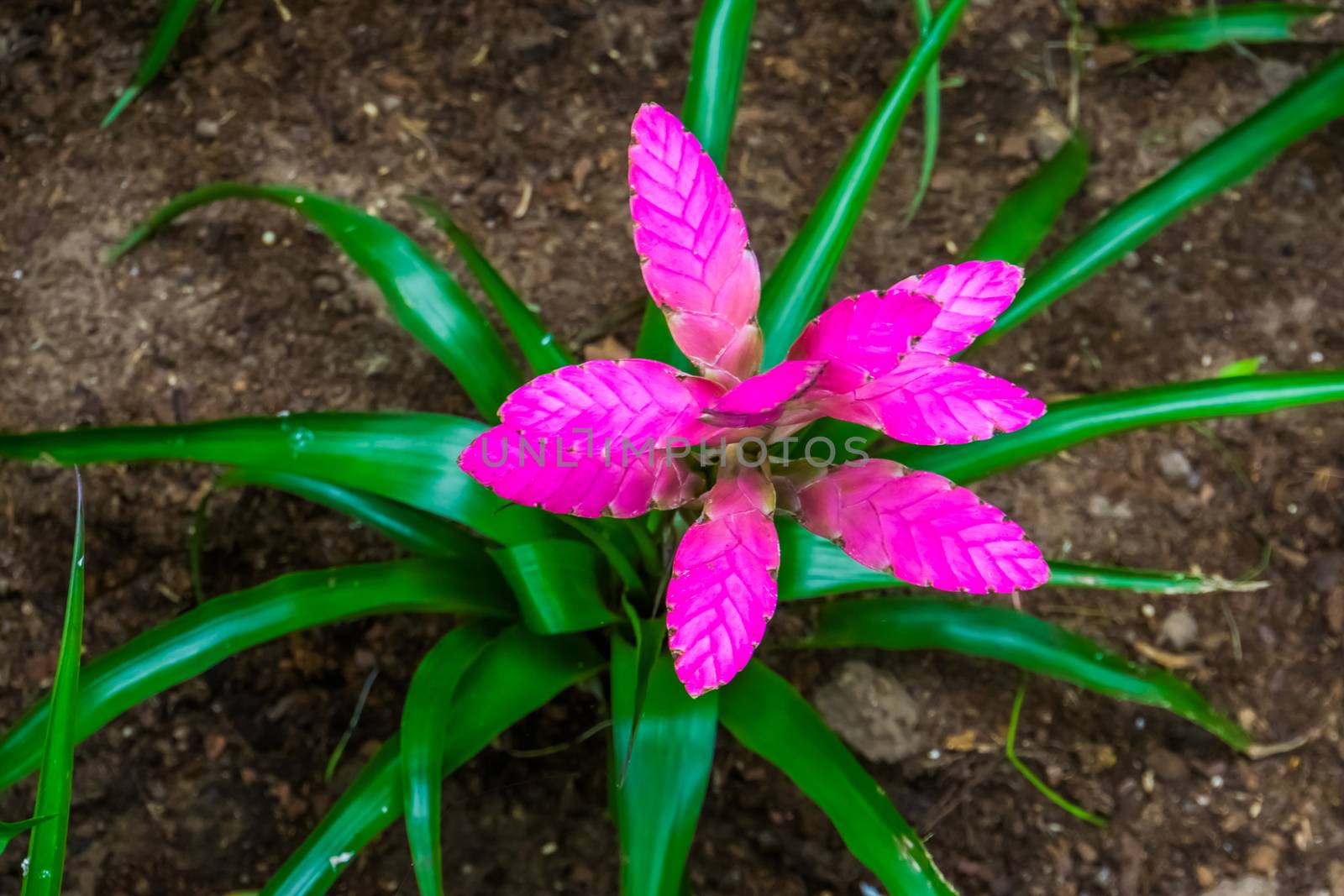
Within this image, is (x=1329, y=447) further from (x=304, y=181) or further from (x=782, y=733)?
(x=304, y=181)

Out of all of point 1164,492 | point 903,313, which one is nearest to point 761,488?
point 903,313

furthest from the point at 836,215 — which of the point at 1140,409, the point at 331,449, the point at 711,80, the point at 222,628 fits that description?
the point at 222,628

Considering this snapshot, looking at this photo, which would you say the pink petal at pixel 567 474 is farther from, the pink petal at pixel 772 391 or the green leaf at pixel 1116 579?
the green leaf at pixel 1116 579

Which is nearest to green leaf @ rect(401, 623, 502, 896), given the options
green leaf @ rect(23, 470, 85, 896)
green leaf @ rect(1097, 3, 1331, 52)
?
green leaf @ rect(23, 470, 85, 896)

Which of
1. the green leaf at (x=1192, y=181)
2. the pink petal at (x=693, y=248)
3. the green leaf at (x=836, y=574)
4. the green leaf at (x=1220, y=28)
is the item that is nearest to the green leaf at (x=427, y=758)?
the green leaf at (x=836, y=574)

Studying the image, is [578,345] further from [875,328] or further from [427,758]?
[875,328]

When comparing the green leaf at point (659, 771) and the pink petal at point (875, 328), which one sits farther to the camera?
the green leaf at point (659, 771)

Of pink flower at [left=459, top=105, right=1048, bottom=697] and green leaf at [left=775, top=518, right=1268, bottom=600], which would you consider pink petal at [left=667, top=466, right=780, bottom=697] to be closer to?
pink flower at [left=459, top=105, right=1048, bottom=697]

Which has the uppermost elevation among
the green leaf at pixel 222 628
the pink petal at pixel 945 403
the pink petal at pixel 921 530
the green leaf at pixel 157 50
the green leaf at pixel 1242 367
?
the green leaf at pixel 157 50
